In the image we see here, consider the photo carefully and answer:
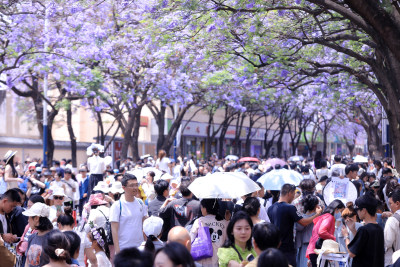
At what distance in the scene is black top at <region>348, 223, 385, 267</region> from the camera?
629 cm

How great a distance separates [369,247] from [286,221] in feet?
4.75

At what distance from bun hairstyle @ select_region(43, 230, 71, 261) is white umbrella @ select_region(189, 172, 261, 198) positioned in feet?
7.01

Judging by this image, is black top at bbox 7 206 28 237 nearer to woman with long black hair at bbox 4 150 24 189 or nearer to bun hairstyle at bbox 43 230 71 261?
bun hairstyle at bbox 43 230 71 261

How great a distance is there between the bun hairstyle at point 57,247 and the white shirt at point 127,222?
2.04 meters

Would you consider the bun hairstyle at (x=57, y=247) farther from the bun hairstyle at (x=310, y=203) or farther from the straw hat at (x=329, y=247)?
the bun hairstyle at (x=310, y=203)

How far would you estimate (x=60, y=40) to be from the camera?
18.2 meters

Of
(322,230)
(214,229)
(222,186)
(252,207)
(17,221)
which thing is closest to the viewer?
(214,229)

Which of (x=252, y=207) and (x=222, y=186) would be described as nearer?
(x=252, y=207)

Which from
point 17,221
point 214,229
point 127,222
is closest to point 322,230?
point 214,229

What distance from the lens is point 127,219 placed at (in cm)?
736

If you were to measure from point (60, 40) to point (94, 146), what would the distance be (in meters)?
3.85

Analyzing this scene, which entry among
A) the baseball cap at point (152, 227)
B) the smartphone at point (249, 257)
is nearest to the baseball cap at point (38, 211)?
the baseball cap at point (152, 227)

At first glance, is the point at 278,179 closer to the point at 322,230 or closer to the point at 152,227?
the point at 322,230

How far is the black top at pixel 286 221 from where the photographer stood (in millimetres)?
7527
